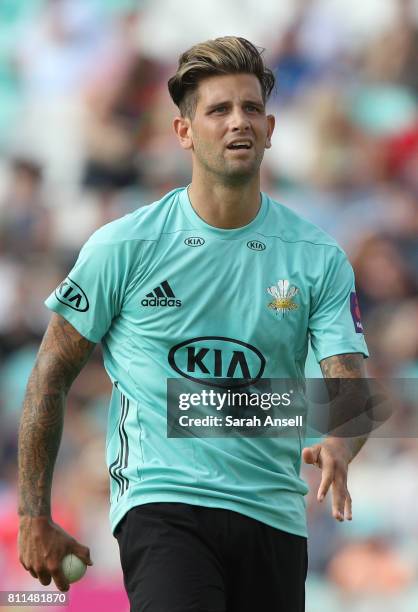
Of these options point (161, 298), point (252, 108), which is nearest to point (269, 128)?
point (252, 108)

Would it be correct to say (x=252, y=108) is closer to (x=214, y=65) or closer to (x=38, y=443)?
(x=214, y=65)

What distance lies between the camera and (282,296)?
356 centimetres

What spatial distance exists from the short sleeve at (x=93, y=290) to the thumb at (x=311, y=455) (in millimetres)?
872

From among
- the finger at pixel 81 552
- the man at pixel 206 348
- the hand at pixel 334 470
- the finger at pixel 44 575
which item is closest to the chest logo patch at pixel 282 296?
the man at pixel 206 348

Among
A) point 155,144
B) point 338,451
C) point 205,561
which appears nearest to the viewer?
point 338,451

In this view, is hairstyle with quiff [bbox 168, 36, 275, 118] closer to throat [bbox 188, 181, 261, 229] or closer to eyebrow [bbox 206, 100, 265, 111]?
eyebrow [bbox 206, 100, 265, 111]

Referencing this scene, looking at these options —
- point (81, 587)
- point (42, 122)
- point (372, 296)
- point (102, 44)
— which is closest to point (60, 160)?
point (42, 122)

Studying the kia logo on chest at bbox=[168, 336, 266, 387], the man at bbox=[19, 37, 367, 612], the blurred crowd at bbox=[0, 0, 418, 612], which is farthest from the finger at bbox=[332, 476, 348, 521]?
the blurred crowd at bbox=[0, 0, 418, 612]

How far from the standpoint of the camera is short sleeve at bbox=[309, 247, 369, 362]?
3.56 meters

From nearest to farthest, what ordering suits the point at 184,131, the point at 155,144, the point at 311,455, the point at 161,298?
the point at 311,455, the point at 161,298, the point at 184,131, the point at 155,144

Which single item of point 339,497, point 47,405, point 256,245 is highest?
point 256,245

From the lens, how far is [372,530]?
6816mm

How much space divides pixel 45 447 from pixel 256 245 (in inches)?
37.3

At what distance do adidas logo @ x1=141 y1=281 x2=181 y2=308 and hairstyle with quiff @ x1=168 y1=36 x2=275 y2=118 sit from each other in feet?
2.19
